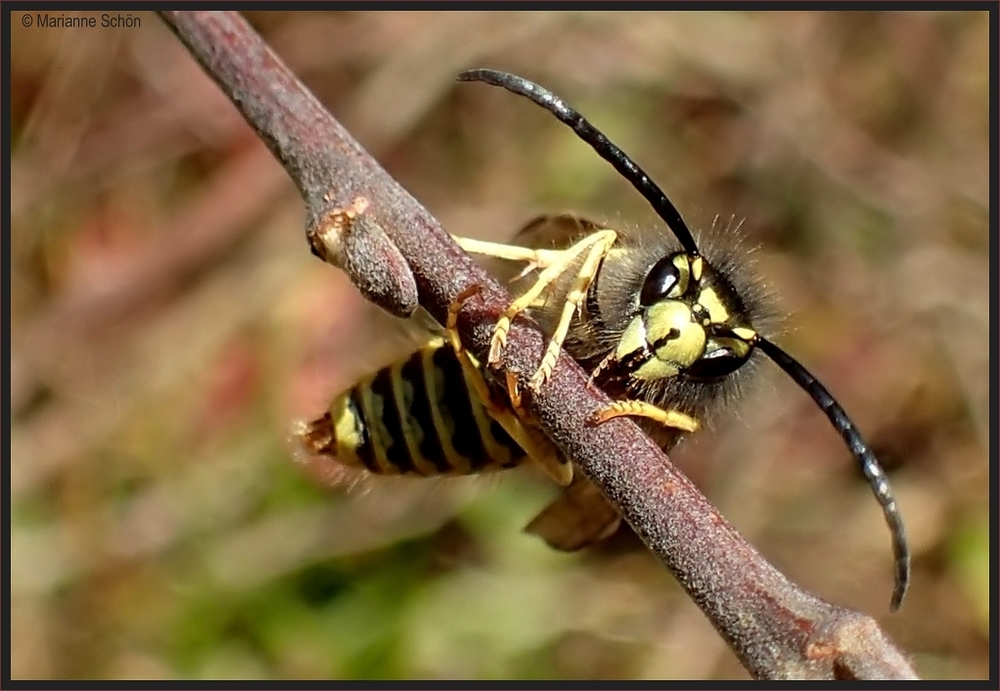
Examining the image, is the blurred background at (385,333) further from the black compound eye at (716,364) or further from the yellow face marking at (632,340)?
the yellow face marking at (632,340)

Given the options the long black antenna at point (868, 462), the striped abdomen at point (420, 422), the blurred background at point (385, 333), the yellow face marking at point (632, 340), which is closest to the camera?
the long black antenna at point (868, 462)

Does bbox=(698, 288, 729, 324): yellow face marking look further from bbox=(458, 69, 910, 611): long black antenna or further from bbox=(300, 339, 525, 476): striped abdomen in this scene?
bbox=(300, 339, 525, 476): striped abdomen

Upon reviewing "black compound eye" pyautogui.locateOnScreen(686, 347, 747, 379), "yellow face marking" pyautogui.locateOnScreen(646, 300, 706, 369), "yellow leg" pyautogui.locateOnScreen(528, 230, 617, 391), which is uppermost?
"yellow leg" pyautogui.locateOnScreen(528, 230, 617, 391)

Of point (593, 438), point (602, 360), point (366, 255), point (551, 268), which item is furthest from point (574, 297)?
point (366, 255)

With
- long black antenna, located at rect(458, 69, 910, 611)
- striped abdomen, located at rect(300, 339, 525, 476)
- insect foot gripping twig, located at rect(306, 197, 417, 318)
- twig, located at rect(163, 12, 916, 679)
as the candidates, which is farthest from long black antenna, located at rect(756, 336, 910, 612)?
insect foot gripping twig, located at rect(306, 197, 417, 318)

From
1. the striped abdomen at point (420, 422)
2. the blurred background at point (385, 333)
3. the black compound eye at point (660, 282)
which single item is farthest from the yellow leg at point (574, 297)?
the blurred background at point (385, 333)

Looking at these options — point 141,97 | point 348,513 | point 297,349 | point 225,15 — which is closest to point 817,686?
point 225,15
